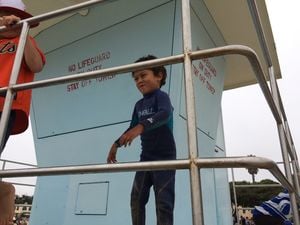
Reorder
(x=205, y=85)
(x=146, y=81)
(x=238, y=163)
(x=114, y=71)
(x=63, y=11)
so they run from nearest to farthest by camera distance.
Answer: (x=238, y=163), (x=114, y=71), (x=63, y=11), (x=146, y=81), (x=205, y=85)

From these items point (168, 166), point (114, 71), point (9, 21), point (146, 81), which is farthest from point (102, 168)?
point (146, 81)

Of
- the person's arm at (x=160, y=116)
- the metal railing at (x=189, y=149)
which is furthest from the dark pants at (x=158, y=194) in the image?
the metal railing at (x=189, y=149)

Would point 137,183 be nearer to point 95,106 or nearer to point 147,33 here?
point 95,106

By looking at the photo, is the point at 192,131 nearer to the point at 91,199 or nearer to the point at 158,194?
the point at 158,194

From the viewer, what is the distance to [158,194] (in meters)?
1.39

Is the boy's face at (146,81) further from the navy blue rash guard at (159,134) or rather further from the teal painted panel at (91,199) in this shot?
the teal painted panel at (91,199)

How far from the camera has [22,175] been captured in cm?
80

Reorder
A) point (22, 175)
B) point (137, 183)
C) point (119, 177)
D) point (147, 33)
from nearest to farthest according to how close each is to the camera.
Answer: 1. point (22, 175)
2. point (137, 183)
3. point (119, 177)
4. point (147, 33)

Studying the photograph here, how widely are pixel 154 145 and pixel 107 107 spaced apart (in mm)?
852

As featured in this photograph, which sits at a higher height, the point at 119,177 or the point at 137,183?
the point at 119,177

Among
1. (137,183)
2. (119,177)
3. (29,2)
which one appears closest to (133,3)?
(29,2)

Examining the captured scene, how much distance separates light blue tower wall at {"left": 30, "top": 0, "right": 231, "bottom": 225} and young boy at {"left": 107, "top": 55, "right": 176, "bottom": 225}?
381mm

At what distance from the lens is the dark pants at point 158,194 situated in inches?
52.3

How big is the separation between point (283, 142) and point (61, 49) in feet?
7.11
